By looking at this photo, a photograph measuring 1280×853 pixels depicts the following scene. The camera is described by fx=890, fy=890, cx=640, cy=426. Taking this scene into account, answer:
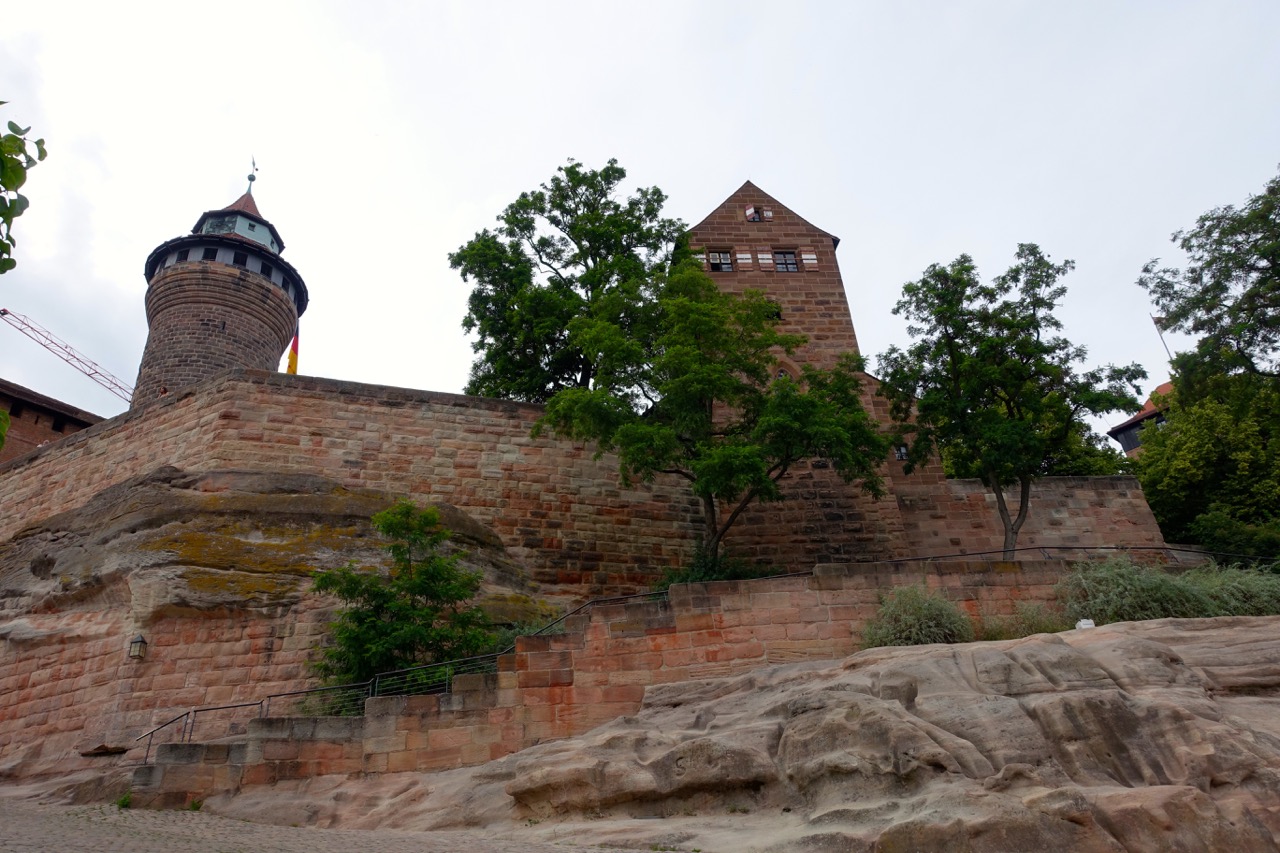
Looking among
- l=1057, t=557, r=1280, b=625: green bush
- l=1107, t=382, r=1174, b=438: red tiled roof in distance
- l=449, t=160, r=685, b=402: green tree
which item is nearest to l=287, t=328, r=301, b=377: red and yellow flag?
l=449, t=160, r=685, b=402: green tree

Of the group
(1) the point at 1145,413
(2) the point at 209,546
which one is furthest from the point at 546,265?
(1) the point at 1145,413

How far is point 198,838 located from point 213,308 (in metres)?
22.8

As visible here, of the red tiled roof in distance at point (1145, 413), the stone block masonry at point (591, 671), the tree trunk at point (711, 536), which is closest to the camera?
the stone block masonry at point (591, 671)

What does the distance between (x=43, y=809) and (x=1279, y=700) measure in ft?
37.7

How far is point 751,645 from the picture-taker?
994 centimetres

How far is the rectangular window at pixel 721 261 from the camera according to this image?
2044 centimetres

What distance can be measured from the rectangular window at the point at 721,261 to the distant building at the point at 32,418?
20962 mm

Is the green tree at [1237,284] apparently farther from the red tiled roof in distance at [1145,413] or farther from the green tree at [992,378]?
the red tiled roof in distance at [1145,413]

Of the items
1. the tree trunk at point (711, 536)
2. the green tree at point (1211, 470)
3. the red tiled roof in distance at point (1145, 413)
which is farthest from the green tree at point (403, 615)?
the red tiled roof in distance at point (1145, 413)

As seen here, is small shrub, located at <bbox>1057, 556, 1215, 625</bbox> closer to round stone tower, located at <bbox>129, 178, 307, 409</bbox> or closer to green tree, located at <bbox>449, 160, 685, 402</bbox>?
green tree, located at <bbox>449, 160, 685, 402</bbox>

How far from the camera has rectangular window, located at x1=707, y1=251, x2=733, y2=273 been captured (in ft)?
67.1

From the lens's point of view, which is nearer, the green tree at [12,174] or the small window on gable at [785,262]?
the green tree at [12,174]

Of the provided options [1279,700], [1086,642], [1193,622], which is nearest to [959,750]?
[1086,642]

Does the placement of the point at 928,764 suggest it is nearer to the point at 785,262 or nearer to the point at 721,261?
the point at 721,261
